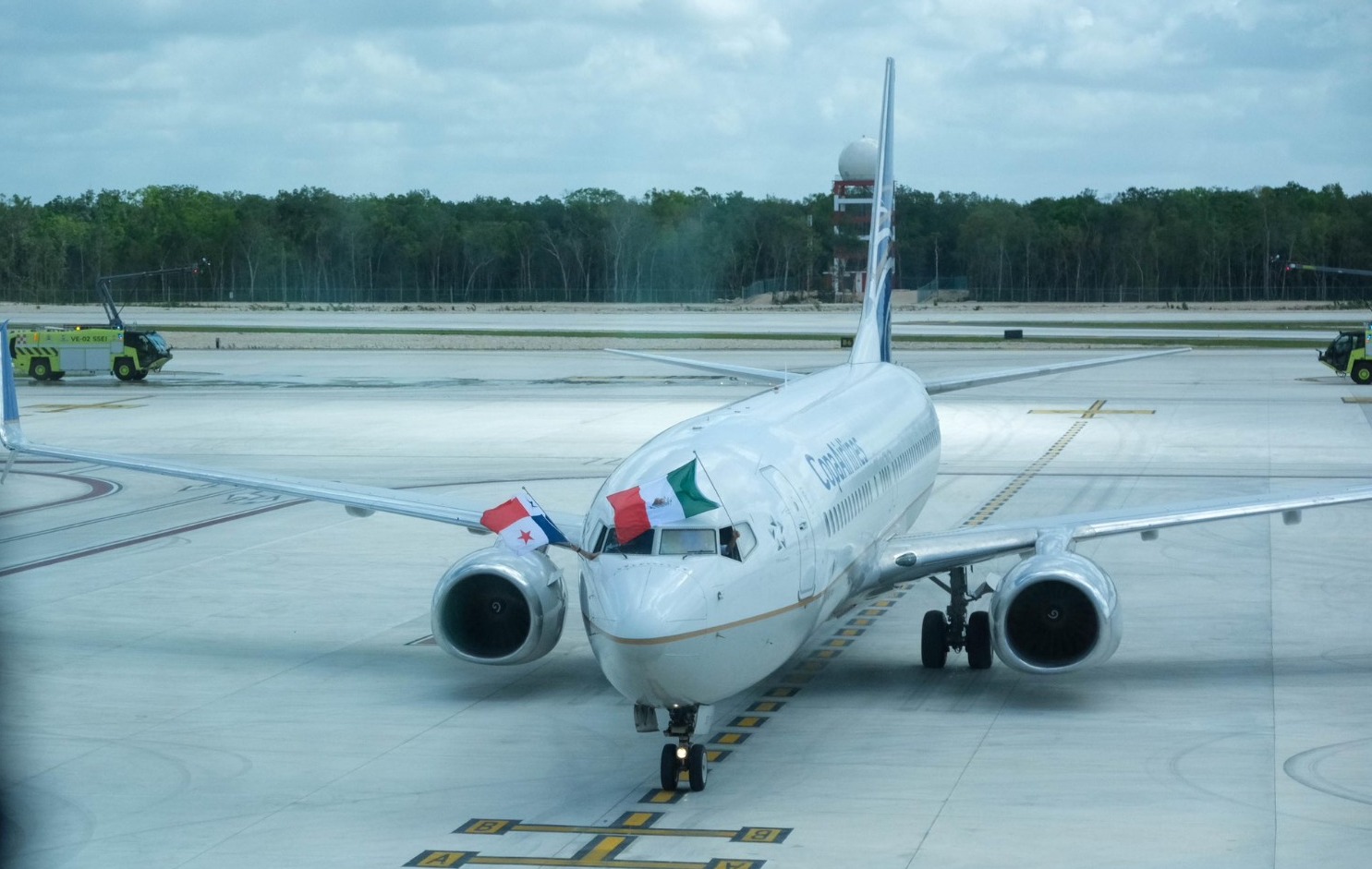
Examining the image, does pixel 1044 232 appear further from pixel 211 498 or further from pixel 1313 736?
pixel 1313 736

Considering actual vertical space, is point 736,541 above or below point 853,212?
below

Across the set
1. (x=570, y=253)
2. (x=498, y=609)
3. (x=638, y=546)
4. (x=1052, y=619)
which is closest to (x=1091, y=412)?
(x=1052, y=619)

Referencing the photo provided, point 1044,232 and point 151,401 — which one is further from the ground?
point 1044,232

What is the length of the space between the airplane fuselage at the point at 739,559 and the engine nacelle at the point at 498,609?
2195 mm

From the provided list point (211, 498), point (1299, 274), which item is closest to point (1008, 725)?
point (211, 498)

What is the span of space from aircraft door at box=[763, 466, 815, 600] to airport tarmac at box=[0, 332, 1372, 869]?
1882mm

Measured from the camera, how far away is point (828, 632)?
24203mm

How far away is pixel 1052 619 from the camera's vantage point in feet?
64.0

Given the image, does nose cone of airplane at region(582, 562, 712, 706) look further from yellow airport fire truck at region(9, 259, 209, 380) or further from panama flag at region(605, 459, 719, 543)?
yellow airport fire truck at region(9, 259, 209, 380)

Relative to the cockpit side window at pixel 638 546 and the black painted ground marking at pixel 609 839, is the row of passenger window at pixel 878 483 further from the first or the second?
the black painted ground marking at pixel 609 839

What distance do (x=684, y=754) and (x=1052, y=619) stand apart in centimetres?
547

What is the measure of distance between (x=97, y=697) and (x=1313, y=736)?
14.5 metres

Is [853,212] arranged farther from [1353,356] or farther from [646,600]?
[646,600]

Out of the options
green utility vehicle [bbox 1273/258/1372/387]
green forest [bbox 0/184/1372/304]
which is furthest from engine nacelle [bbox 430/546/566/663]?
green forest [bbox 0/184/1372/304]
